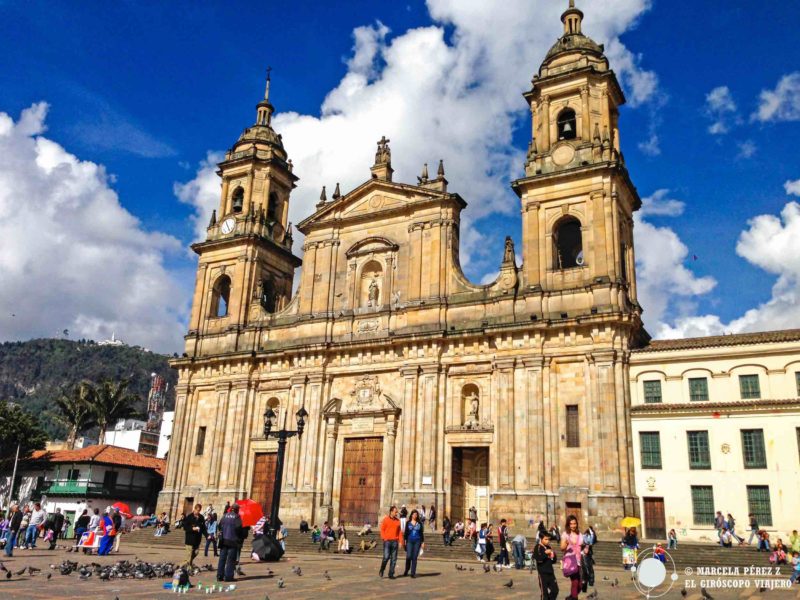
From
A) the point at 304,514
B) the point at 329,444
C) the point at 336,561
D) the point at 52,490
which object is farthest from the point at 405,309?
the point at 52,490

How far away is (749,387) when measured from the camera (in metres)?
28.5

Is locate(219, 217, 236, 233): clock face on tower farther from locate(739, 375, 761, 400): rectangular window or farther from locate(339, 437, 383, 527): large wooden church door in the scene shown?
locate(739, 375, 761, 400): rectangular window

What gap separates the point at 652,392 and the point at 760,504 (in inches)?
223

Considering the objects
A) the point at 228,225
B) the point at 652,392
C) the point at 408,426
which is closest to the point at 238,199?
the point at 228,225

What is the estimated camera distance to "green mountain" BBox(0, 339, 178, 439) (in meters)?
166

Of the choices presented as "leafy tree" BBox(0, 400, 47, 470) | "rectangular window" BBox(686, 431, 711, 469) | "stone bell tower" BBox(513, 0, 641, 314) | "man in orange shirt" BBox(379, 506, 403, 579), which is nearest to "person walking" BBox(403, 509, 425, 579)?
"man in orange shirt" BBox(379, 506, 403, 579)

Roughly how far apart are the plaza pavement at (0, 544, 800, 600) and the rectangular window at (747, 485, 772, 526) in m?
8.26

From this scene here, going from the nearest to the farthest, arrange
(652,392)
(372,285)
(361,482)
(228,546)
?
(228,546)
(652,392)
(361,482)
(372,285)

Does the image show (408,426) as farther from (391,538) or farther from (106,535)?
(391,538)

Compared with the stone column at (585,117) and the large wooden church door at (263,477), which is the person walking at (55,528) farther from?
the stone column at (585,117)

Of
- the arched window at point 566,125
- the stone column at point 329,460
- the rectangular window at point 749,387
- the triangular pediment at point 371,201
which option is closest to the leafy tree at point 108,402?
the triangular pediment at point 371,201

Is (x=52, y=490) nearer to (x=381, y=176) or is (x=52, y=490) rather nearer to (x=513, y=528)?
(x=381, y=176)

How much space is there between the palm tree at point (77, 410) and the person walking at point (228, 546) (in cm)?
5326

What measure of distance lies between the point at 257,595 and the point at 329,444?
23.0 m
